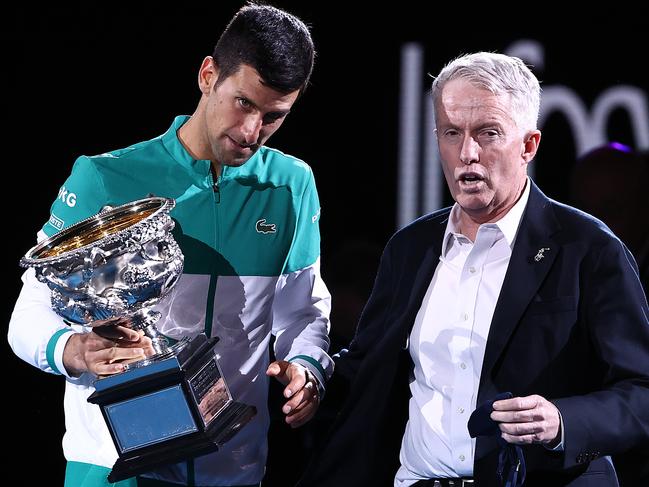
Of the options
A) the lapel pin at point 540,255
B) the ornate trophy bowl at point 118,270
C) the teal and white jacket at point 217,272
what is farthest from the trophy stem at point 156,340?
the lapel pin at point 540,255

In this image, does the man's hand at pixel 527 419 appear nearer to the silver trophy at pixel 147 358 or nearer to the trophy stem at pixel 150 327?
the silver trophy at pixel 147 358

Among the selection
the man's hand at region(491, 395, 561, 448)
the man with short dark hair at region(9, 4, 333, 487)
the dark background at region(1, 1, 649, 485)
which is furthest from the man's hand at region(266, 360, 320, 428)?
the dark background at region(1, 1, 649, 485)

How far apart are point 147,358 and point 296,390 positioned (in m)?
0.33

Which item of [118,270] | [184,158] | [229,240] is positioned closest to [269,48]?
[184,158]

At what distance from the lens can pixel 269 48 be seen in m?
2.18

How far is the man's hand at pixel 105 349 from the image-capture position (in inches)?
79.0

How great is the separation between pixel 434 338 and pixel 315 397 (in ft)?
1.00

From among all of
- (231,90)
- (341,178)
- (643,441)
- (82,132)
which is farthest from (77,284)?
(341,178)

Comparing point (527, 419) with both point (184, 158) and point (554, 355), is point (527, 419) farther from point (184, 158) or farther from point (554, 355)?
point (184, 158)

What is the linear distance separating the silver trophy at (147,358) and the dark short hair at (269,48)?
0.36 metres

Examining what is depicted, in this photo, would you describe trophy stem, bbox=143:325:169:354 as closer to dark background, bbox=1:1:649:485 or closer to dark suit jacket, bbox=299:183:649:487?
dark suit jacket, bbox=299:183:649:487

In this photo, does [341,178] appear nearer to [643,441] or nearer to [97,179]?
[97,179]

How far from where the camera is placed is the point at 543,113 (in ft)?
14.6

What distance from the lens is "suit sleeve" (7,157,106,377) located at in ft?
6.95
